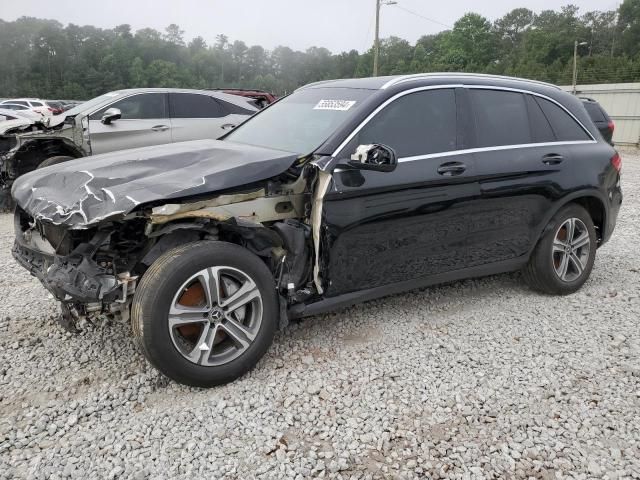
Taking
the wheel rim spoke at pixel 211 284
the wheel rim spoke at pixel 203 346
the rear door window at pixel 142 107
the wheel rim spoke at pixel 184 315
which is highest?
the rear door window at pixel 142 107

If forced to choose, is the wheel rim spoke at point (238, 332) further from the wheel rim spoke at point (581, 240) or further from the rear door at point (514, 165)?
the wheel rim spoke at point (581, 240)

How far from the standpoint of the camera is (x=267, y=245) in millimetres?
3193

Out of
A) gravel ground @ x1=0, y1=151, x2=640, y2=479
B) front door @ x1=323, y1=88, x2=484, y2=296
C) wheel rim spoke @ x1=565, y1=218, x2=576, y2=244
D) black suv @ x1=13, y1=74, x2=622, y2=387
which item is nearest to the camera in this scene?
gravel ground @ x1=0, y1=151, x2=640, y2=479

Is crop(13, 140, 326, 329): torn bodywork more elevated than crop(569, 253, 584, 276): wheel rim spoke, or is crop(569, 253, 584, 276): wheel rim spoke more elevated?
crop(13, 140, 326, 329): torn bodywork

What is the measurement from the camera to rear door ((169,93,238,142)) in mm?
8516

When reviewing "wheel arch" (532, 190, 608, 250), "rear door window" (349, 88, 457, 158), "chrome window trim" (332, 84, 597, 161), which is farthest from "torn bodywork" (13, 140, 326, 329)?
"wheel arch" (532, 190, 608, 250)

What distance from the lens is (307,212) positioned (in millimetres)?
3320

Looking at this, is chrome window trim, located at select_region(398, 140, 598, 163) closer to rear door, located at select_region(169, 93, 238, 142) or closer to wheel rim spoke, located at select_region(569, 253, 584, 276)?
wheel rim spoke, located at select_region(569, 253, 584, 276)

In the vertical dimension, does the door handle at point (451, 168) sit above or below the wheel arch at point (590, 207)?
above

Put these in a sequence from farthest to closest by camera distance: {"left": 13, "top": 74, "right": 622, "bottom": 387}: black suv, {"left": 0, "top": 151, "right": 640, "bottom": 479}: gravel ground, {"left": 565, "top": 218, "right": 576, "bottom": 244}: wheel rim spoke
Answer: {"left": 565, "top": 218, "right": 576, "bottom": 244}: wheel rim spoke
{"left": 13, "top": 74, "right": 622, "bottom": 387}: black suv
{"left": 0, "top": 151, "right": 640, "bottom": 479}: gravel ground

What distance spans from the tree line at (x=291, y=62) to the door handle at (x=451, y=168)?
201 ft

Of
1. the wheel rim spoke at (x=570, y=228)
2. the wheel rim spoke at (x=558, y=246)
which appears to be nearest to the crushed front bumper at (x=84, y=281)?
the wheel rim spoke at (x=558, y=246)

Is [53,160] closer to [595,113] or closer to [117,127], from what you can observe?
[117,127]

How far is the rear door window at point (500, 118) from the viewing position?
395 cm
